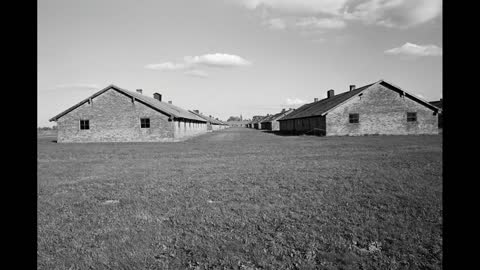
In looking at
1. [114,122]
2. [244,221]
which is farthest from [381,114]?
[114,122]

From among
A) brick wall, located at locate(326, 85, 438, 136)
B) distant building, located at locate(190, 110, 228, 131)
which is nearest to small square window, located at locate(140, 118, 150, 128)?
brick wall, located at locate(326, 85, 438, 136)

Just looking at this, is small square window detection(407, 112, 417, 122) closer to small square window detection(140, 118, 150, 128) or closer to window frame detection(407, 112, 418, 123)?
window frame detection(407, 112, 418, 123)

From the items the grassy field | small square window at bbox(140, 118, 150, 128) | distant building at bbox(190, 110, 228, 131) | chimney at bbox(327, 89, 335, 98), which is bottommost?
the grassy field

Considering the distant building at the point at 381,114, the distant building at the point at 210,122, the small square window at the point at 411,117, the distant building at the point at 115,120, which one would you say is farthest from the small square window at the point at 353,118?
the distant building at the point at 210,122

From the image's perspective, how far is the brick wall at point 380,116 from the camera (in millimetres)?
27641

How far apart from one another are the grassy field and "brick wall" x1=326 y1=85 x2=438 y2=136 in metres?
20.0

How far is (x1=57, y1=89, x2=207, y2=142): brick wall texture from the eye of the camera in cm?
2506

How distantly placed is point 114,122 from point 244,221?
24.5 metres

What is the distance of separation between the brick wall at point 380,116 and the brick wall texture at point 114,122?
1753cm

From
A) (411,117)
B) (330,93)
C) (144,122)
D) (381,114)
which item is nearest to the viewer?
(144,122)

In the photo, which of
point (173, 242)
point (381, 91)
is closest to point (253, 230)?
point (173, 242)

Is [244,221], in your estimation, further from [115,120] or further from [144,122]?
[115,120]

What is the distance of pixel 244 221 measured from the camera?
478 centimetres
